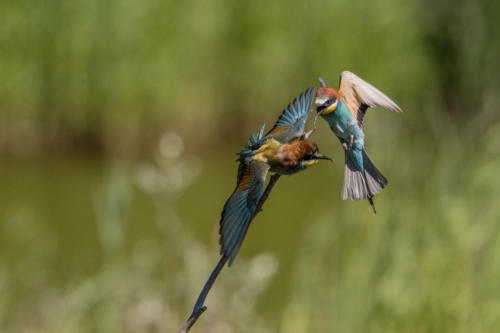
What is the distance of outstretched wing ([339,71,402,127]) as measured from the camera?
591 millimetres

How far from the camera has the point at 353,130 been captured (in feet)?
1.92

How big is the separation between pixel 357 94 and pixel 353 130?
0.15ft

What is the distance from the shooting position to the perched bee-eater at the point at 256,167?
510 mm

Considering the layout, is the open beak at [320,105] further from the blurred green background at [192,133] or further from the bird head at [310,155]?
the blurred green background at [192,133]

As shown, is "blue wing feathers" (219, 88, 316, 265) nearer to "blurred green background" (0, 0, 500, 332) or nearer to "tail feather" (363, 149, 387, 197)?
"tail feather" (363, 149, 387, 197)

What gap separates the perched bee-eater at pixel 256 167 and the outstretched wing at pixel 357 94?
6 cm

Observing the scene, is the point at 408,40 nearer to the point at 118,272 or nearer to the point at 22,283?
the point at 22,283

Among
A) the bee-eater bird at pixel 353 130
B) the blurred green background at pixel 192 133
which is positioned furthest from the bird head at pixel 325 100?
the blurred green background at pixel 192 133

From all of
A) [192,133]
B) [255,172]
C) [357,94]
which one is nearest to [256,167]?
[255,172]

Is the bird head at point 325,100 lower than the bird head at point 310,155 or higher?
higher

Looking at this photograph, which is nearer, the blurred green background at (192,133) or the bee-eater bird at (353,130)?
the bee-eater bird at (353,130)

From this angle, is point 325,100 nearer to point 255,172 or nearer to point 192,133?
point 255,172

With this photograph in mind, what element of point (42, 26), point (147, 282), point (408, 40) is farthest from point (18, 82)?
point (408, 40)

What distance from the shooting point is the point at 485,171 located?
244 centimetres
